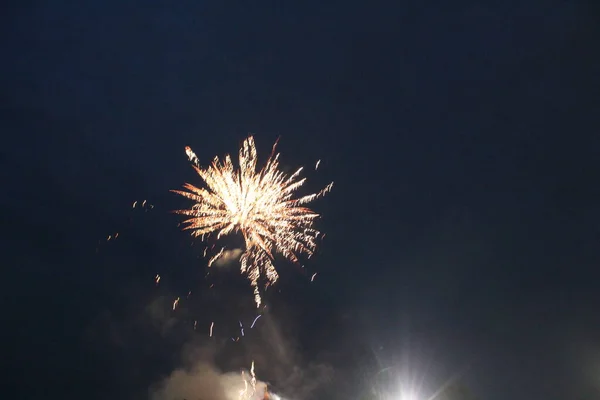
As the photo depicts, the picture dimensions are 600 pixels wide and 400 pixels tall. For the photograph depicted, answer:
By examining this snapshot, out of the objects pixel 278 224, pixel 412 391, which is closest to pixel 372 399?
pixel 412 391

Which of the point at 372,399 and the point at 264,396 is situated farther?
the point at 372,399

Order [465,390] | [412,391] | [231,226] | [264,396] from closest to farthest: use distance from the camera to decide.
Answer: [231,226]
[412,391]
[264,396]
[465,390]

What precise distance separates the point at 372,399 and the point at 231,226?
31.6 meters

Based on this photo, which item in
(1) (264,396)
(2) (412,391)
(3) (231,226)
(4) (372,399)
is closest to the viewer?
(3) (231,226)

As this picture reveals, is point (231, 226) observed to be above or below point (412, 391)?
above

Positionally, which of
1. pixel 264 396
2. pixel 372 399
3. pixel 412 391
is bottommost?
pixel 412 391

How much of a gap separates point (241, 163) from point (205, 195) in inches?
105

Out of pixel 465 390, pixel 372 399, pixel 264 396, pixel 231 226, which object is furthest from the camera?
pixel 465 390

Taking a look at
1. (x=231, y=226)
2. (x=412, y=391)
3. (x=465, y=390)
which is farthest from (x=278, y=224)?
(x=465, y=390)

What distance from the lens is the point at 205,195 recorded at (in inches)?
930

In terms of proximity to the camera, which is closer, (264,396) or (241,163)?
(241,163)

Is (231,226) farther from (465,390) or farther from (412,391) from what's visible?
(465,390)

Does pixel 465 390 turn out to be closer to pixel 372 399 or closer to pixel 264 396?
pixel 372 399

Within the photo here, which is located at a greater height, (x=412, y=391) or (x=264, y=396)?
(x=264, y=396)
